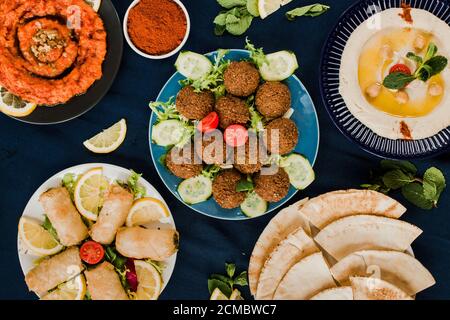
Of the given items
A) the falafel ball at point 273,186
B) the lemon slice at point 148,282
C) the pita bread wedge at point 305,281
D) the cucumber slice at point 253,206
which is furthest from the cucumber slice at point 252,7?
the lemon slice at point 148,282

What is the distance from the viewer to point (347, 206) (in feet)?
9.98

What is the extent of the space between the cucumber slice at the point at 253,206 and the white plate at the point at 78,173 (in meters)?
0.43

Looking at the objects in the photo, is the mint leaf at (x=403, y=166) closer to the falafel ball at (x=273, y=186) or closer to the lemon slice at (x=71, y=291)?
the falafel ball at (x=273, y=186)

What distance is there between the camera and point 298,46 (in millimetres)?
3178

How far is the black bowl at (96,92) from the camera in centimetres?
303

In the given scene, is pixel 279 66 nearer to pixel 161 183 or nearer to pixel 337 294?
pixel 161 183

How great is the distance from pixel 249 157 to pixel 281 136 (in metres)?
0.21

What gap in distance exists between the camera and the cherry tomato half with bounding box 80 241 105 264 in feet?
10.2

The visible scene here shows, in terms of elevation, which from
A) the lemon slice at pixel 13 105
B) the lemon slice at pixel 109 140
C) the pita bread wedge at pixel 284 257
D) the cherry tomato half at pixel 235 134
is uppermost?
the lemon slice at pixel 13 105

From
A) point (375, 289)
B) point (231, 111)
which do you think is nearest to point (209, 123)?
point (231, 111)

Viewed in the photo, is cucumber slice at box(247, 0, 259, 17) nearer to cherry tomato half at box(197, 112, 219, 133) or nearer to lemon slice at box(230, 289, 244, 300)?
cherry tomato half at box(197, 112, 219, 133)

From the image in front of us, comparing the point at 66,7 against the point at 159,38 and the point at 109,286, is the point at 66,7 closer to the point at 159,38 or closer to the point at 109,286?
the point at 159,38

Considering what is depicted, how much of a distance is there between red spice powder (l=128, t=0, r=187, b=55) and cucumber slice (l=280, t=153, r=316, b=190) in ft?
2.98

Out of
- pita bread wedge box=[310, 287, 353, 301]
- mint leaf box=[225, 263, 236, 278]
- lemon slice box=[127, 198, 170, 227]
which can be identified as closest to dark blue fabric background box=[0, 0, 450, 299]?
mint leaf box=[225, 263, 236, 278]
